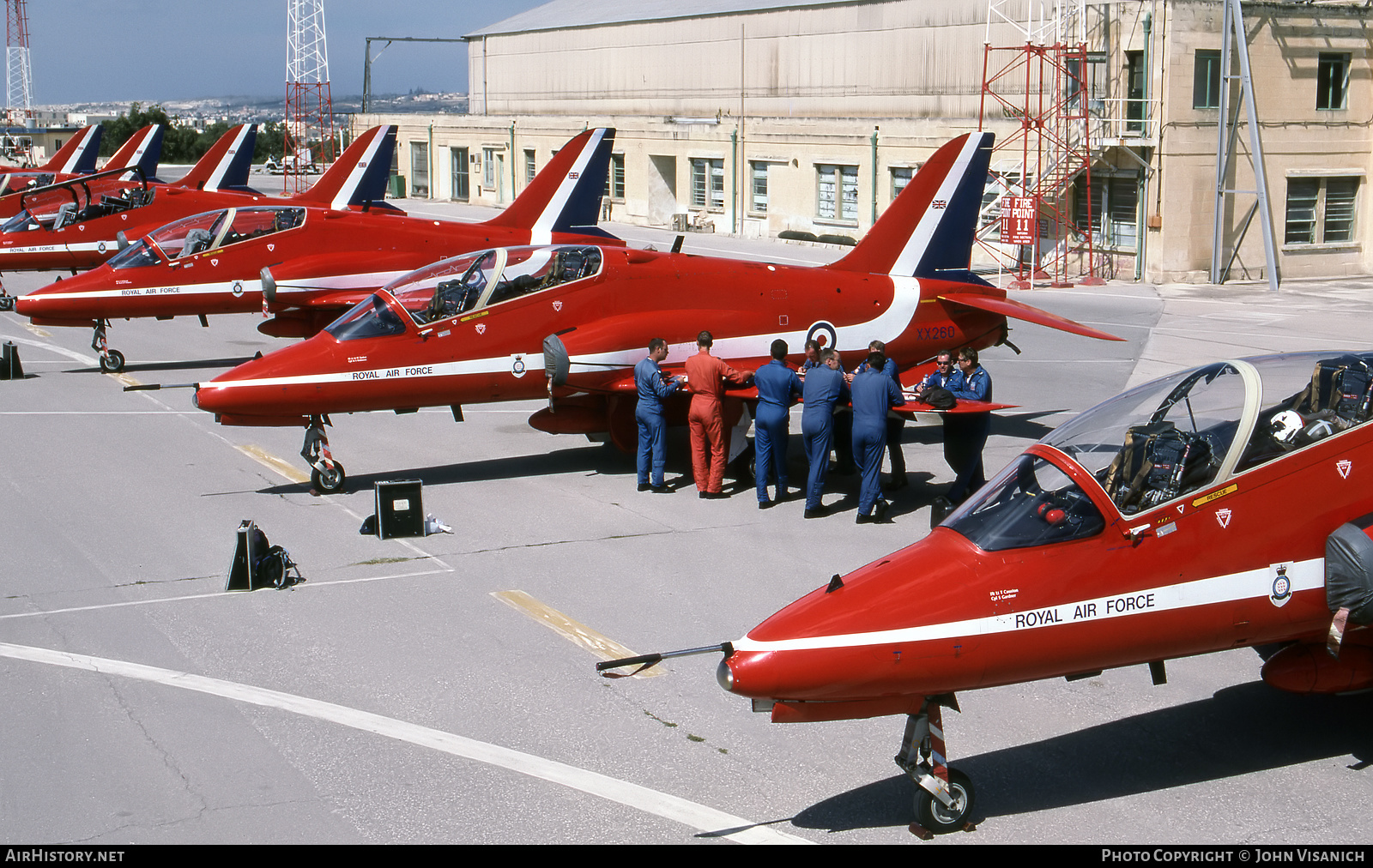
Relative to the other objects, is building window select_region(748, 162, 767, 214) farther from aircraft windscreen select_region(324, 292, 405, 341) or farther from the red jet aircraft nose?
the red jet aircraft nose

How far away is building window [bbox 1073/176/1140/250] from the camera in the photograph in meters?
35.8

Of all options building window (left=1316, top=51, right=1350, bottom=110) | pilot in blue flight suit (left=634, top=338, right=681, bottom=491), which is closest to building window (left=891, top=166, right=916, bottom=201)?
building window (left=1316, top=51, right=1350, bottom=110)

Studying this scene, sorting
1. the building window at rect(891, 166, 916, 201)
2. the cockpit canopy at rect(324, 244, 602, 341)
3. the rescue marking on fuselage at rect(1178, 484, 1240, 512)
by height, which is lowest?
the rescue marking on fuselage at rect(1178, 484, 1240, 512)

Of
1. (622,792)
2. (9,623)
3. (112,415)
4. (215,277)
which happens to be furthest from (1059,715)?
(215,277)

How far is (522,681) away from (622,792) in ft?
6.31

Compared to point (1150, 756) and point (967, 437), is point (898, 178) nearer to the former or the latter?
point (967, 437)

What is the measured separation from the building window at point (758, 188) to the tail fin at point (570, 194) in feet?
82.7

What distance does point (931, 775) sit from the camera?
22.4 ft

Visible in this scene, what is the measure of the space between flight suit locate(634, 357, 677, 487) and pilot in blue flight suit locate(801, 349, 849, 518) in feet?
5.56

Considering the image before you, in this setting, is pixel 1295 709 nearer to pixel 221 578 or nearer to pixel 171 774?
pixel 171 774

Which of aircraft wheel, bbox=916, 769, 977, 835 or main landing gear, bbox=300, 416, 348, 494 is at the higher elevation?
main landing gear, bbox=300, 416, 348, 494

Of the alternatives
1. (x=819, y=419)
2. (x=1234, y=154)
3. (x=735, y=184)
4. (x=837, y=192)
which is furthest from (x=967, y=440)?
(x=735, y=184)

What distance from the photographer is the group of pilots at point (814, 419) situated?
13227mm

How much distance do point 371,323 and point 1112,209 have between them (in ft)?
Result: 87.6
